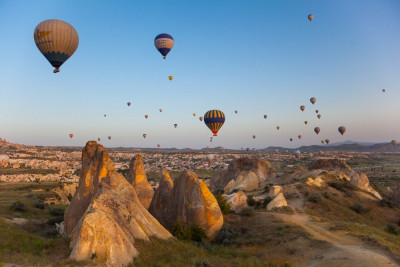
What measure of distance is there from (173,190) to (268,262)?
470 inches

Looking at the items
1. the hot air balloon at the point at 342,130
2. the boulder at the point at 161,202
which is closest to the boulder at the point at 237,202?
the boulder at the point at 161,202

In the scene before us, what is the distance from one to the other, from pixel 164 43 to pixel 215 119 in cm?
2058

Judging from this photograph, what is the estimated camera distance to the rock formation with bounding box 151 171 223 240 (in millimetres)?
25750

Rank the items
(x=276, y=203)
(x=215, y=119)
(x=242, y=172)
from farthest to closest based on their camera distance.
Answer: (x=242, y=172) < (x=215, y=119) < (x=276, y=203)

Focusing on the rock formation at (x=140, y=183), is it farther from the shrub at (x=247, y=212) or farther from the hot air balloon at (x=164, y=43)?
the hot air balloon at (x=164, y=43)

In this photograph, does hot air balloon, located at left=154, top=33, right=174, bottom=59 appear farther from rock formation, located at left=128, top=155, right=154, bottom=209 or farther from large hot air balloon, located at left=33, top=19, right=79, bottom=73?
rock formation, located at left=128, top=155, right=154, bottom=209

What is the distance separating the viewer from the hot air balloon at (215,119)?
2335 inches

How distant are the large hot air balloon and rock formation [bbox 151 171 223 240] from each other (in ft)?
79.0

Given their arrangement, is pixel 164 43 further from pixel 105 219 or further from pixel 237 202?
pixel 105 219

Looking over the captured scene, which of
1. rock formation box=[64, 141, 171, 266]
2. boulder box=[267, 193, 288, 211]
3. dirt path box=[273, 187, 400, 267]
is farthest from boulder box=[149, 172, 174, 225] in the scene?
boulder box=[267, 193, 288, 211]

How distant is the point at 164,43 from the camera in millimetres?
60938

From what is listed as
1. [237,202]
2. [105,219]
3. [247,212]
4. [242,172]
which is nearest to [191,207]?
[247,212]

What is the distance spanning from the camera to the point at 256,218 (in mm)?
31172

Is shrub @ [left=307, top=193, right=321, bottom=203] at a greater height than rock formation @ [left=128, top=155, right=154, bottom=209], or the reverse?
rock formation @ [left=128, top=155, right=154, bottom=209]
